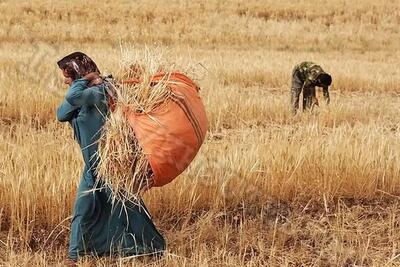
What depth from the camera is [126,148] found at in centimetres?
330

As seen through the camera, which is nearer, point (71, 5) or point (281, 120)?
point (281, 120)

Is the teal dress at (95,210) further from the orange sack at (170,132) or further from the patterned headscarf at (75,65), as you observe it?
the orange sack at (170,132)

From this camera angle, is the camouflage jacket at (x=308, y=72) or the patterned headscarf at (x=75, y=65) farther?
the camouflage jacket at (x=308, y=72)

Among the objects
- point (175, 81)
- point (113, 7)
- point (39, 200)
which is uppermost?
point (113, 7)

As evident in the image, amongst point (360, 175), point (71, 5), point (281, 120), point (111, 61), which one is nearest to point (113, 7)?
point (71, 5)

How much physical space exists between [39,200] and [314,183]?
2.11 m

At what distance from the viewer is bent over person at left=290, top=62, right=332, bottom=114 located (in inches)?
333

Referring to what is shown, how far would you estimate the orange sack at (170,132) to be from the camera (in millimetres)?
3225

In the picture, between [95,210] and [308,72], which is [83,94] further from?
[308,72]

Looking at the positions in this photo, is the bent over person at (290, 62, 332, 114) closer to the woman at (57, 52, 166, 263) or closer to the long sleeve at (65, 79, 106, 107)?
the woman at (57, 52, 166, 263)

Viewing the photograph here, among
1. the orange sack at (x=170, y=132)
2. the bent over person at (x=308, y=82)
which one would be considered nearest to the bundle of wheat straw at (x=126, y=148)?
the orange sack at (x=170, y=132)

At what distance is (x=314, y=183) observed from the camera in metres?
4.77

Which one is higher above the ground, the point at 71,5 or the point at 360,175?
the point at 71,5

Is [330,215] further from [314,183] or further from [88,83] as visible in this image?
[88,83]
